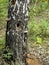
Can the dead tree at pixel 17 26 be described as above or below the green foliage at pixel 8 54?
above

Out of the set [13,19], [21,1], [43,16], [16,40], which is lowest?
[43,16]

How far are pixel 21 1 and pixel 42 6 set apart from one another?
5685 millimetres

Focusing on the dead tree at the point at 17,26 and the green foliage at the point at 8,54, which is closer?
the dead tree at the point at 17,26

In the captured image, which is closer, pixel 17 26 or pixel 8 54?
pixel 17 26

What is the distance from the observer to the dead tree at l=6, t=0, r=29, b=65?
5.92m

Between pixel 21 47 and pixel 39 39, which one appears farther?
pixel 39 39

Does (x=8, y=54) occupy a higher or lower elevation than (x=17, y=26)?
lower

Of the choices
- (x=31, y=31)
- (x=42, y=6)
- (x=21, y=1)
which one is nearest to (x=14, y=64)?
(x=21, y=1)

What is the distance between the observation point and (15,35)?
604cm

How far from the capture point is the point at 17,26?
19.9 ft

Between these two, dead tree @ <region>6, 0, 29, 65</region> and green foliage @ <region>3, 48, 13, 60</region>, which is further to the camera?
green foliage @ <region>3, 48, 13, 60</region>

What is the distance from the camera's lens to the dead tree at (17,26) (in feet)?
19.4

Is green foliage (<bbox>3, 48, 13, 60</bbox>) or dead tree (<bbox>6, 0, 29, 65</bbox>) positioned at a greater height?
dead tree (<bbox>6, 0, 29, 65</bbox>)

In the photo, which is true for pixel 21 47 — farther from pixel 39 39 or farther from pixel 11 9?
pixel 39 39
